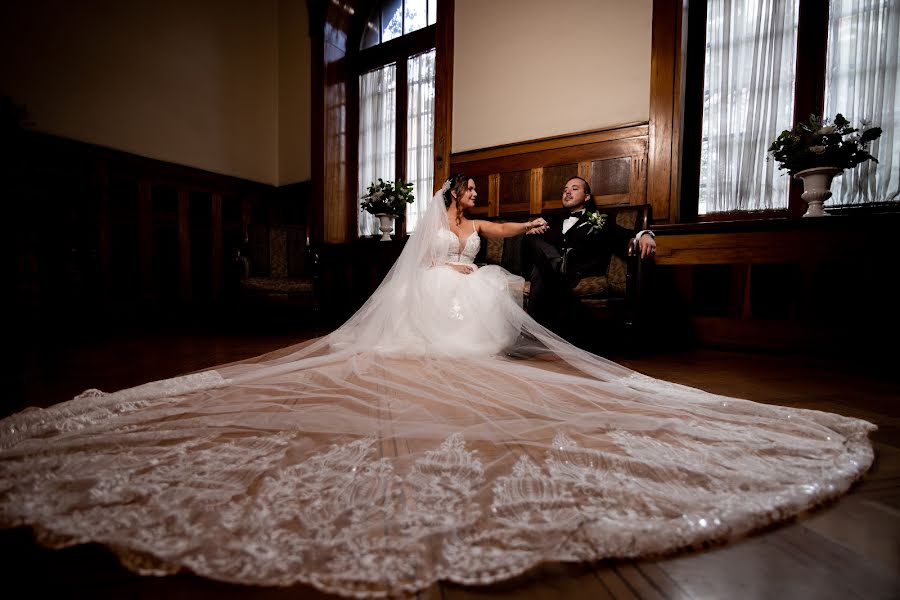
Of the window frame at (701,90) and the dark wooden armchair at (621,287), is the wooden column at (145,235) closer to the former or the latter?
the dark wooden armchair at (621,287)

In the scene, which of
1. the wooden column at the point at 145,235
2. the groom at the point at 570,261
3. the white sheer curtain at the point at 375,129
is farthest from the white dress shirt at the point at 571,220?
the wooden column at the point at 145,235

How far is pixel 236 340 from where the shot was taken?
369 centimetres

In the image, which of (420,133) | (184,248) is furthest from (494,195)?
(184,248)

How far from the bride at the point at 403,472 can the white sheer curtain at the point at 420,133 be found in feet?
12.0

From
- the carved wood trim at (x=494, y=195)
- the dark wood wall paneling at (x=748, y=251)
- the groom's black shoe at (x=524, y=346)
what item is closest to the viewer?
the groom's black shoe at (x=524, y=346)

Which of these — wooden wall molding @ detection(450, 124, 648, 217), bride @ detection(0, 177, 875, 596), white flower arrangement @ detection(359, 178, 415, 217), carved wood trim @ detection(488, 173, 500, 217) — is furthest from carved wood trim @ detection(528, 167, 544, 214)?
bride @ detection(0, 177, 875, 596)

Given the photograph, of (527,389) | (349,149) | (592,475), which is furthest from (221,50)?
(592,475)

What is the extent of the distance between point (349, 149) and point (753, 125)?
4.64 meters

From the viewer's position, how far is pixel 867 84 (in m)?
2.98

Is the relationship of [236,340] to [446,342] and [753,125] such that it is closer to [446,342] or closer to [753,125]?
[446,342]

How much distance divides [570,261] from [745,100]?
2.12 meters

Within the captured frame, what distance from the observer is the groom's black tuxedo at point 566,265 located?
292cm

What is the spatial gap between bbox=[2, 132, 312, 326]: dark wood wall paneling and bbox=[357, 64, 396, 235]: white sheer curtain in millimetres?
816

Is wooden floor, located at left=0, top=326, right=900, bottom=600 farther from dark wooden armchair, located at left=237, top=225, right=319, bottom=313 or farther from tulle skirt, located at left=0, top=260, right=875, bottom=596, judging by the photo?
dark wooden armchair, located at left=237, top=225, right=319, bottom=313
